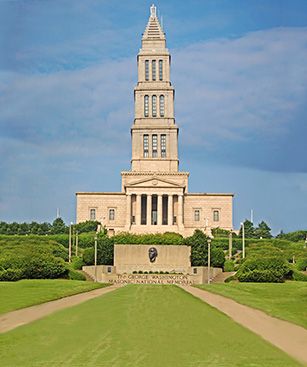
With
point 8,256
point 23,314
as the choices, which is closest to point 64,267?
point 8,256

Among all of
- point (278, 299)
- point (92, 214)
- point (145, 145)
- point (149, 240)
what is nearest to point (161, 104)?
point (145, 145)

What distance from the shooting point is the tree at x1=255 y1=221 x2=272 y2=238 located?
101125 mm

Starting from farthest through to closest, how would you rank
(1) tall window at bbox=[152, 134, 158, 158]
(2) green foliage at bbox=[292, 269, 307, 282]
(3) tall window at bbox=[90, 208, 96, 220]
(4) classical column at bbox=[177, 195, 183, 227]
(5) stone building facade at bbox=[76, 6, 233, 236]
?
(1) tall window at bbox=[152, 134, 158, 158]
(3) tall window at bbox=[90, 208, 96, 220]
(5) stone building facade at bbox=[76, 6, 233, 236]
(4) classical column at bbox=[177, 195, 183, 227]
(2) green foliage at bbox=[292, 269, 307, 282]

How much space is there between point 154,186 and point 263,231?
24.3m

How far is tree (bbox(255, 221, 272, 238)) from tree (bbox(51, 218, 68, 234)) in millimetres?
31181

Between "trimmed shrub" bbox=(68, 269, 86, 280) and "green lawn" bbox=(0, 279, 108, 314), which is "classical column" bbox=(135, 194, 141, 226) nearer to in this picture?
"trimmed shrub" bbox=(68, 269, 86, 280)

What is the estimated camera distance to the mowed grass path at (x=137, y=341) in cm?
1298

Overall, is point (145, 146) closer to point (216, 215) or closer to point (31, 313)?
point (216, 215)

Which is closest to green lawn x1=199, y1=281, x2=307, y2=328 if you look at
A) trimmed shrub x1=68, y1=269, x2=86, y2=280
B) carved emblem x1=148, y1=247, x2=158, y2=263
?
trimmed shrub x1=68, y1=269, x2=86, y2=280

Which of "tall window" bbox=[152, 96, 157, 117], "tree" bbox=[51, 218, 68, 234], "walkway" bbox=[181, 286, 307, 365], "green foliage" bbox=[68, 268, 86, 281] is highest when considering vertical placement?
"tall window" bbox=[152, 96, 157, 117]

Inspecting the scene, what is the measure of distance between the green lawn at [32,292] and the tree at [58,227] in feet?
169

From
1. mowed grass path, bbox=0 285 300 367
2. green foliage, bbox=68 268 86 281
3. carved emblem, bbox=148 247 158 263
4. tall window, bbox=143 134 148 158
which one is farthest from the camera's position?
tall window, bbox=143 134 148 158

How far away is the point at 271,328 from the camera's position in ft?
61.6

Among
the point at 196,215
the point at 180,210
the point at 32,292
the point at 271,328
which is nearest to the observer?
the point at 271,328
